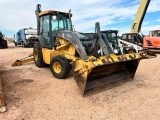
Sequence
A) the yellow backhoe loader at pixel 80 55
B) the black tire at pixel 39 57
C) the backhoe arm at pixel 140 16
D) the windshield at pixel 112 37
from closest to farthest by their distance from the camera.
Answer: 1. the yellow backhoe loader at pixel 80 55
2. the windshield at pixel 112 37
3. the black tire at pixel 39 57
4. the backhoe arm at pixel 140 16

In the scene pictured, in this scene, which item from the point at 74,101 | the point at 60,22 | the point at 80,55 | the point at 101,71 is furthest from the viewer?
the point at 60,22

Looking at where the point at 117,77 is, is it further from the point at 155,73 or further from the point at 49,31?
the point at 49,31

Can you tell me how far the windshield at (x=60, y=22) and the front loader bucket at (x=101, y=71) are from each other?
289 centimetres

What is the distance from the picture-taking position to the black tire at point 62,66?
19.7 feet

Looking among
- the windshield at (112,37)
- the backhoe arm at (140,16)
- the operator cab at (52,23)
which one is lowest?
the windshield at (112,37)

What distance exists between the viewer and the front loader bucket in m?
4.55

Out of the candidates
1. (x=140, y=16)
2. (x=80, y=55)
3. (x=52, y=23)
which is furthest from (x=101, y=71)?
(x=140, y=16)

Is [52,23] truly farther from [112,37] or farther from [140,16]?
[140,16]

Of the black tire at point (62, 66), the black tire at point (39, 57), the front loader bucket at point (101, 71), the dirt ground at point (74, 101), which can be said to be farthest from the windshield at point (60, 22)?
the front loader bucket at point (101, 71)

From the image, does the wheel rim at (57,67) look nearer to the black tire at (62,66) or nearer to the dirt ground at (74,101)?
the black tire at (62,66)

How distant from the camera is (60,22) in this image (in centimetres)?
748

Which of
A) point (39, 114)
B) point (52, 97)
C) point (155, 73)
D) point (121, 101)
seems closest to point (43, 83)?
point (52, 97)

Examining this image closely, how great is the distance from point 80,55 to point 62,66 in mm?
1050

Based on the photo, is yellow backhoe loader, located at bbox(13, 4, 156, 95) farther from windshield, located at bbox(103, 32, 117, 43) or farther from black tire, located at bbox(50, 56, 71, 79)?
windshield, located at bbox(103, 32, 117, 43)
